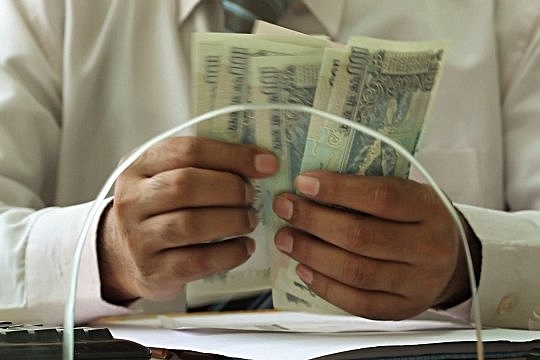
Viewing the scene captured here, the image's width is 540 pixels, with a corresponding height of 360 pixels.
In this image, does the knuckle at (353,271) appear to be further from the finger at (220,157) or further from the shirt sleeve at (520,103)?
the shirt sleeve at (520,103)

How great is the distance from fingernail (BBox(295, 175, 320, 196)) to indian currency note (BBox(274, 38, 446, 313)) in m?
0.02

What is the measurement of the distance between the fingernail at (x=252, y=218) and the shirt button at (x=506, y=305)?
256mm

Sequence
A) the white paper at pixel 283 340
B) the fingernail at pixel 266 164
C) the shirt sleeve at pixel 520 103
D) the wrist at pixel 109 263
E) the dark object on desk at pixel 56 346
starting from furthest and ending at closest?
the shirt sleeve at pixel 520 103 → the wrist at pixel 109 263 → the fingernail at pixel 266 164 → the white paper at pixel 283 340 → the dark object on desk at pixel 56 346

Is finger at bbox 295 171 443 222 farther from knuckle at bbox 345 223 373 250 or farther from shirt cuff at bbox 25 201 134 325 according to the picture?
shirt cuff at bbox 25 201 134 325

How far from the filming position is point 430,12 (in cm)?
116

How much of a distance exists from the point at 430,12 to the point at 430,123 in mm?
136

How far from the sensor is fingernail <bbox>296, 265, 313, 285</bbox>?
31.3 inches

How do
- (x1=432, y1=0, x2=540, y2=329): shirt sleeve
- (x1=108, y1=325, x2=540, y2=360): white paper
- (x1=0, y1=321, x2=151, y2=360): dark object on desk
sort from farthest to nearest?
(x1=432, y1=0, x2=540, y2=329): shirt sleeve < (x1=108, y1=325, x2=540, y2=360): white paper < (x1=0, y1=321, x2=151, y2=360): dark object on desk

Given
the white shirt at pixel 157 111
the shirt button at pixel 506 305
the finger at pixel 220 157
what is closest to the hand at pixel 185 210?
the finger at pixel 220 157

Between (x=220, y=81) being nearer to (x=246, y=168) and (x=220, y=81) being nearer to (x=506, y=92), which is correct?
(x=246, y=168)

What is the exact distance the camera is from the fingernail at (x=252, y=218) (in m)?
0.78

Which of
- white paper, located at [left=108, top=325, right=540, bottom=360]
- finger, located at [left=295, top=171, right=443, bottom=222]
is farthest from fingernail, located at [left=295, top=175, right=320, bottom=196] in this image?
white paper, located at [left=108, top=325, right=540, bottom=360]

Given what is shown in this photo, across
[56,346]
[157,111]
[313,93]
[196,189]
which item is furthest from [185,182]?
[157,111]

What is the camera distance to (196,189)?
2.47 ft
